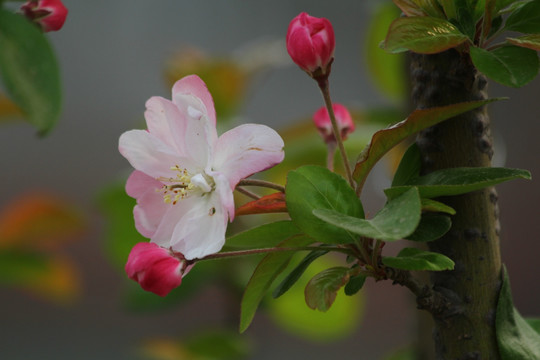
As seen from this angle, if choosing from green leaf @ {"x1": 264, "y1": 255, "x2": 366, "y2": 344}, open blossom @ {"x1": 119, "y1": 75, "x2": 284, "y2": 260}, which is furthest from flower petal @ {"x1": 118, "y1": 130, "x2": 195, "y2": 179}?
green leaf @ {"x1": 264, "y1": 255, "x2": 366, "y2": 344}

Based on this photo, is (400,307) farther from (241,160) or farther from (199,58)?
(241,160)

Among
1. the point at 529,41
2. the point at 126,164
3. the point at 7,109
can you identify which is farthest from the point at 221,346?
the point at 126,164

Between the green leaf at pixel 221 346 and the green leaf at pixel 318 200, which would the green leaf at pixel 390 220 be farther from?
the green leaf at pixel 221 346

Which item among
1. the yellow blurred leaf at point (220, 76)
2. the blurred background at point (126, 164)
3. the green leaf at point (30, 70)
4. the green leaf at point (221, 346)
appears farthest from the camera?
the blurred background at point (126, 164)

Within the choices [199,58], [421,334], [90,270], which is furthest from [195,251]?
[90,270]

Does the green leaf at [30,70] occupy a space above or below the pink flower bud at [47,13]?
below

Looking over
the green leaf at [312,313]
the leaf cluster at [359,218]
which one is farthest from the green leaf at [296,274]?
the green leaf at [312,313]
